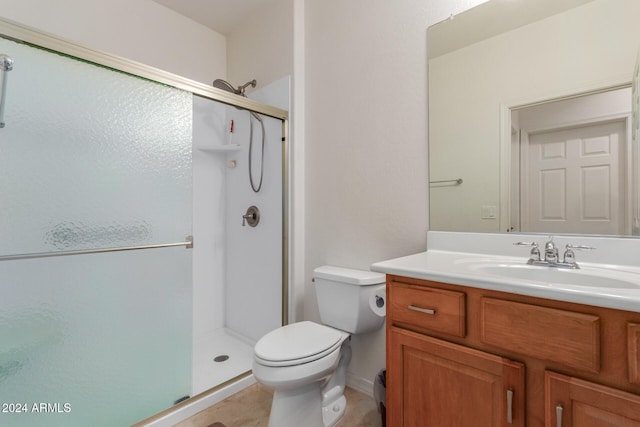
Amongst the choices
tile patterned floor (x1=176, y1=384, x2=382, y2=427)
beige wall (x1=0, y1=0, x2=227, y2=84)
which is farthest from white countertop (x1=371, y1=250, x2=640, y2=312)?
beige wall (x1=0, y1=0, x2=227, y2=84)

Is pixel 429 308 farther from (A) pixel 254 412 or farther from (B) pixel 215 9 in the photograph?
(B) pixel 215 9

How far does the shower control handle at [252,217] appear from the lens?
2.22 m

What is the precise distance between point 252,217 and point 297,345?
3.81ft

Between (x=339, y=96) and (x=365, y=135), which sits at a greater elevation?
(x=339, y=96)

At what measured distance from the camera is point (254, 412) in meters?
1.55

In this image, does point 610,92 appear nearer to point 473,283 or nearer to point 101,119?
point 473,283

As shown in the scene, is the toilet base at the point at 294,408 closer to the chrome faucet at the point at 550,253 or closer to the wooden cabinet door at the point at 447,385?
the wooden cabinet door at the point at 447,385

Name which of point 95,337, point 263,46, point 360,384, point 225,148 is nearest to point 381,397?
point 360,384

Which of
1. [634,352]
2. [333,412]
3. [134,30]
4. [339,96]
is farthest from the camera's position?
[134,30]

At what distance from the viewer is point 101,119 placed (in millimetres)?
1360

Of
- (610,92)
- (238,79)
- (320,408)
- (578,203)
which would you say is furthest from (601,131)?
(238,79)

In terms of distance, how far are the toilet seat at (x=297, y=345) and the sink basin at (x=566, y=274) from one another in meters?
0.71

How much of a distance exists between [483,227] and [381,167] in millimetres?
596

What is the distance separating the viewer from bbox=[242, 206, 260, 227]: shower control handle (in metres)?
2.22
